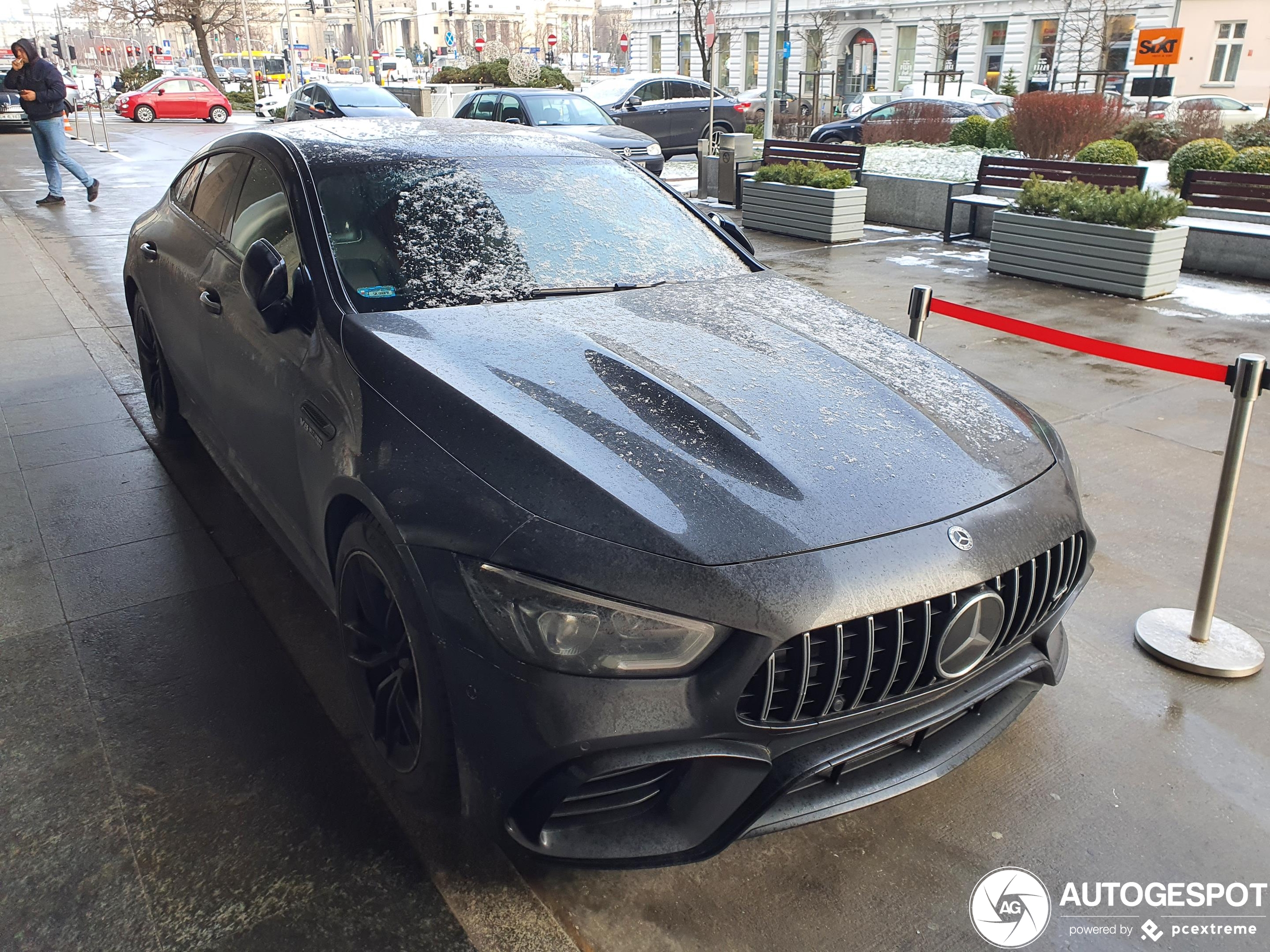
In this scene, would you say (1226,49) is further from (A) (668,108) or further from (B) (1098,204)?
(B) (1098,204)

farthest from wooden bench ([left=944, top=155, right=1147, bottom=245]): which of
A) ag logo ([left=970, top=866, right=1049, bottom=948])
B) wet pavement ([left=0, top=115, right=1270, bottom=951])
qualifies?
ag logo ([left=970, top=866, right=1049, bottom=948])

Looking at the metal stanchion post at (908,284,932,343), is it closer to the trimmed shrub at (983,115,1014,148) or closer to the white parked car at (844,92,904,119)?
the trimmed shrub at (983,115,1014,148)

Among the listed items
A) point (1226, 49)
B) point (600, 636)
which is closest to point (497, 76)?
point (1226, 49)

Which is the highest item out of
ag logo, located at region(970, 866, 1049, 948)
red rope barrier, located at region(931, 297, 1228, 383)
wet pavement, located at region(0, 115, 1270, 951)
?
red rope barrier, located at region(931, 297, 1228, 383)

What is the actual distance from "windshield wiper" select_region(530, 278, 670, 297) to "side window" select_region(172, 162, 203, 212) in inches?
80.9

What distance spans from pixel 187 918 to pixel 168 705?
92cm

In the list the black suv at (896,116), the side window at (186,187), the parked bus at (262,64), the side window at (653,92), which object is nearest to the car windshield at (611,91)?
the side window at (653,92)

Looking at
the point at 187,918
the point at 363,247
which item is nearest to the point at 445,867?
the point at 187,918

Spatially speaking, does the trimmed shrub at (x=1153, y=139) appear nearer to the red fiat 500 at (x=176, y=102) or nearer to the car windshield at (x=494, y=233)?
the car windshield at (x=494, y=233)

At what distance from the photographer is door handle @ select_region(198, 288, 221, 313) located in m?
3.60

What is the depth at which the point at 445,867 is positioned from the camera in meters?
2.46

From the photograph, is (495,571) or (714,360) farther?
(714,360)

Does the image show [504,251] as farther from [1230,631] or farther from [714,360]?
[1230,631]

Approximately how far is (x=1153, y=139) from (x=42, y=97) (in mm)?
16598
